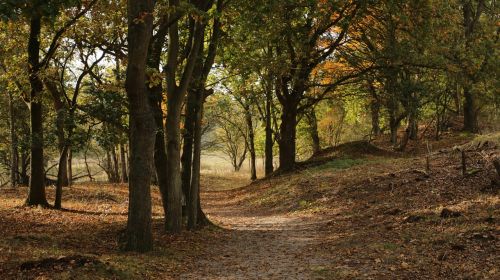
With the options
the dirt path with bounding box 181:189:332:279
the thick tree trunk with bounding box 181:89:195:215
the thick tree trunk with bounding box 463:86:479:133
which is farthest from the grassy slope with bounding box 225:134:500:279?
the thick tree trunk with bounding box 463:86:479:133

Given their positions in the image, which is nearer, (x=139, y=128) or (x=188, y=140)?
Result: (x=139, y=128)

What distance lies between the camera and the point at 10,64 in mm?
17297

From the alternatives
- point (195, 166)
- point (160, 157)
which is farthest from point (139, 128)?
point (160, 157)

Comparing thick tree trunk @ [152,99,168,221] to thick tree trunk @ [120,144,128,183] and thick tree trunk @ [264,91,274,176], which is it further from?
thick tree trunk @ [264,91,274,176]

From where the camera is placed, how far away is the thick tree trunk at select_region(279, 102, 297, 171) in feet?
90.9

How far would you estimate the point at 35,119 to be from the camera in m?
16.7

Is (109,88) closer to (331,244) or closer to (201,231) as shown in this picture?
(201,231)

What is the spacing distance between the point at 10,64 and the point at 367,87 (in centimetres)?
2069

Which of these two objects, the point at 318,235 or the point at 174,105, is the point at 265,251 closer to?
the point at 318,235

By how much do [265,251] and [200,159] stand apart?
7.64 metres

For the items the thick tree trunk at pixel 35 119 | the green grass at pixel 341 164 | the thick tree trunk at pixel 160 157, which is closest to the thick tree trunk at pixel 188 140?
the thick tree trunk at pixel 160 157

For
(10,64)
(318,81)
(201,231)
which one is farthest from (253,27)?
(318,81)

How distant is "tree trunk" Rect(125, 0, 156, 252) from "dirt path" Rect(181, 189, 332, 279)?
153 centimetres

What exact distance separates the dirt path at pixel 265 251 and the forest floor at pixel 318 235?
29mm
